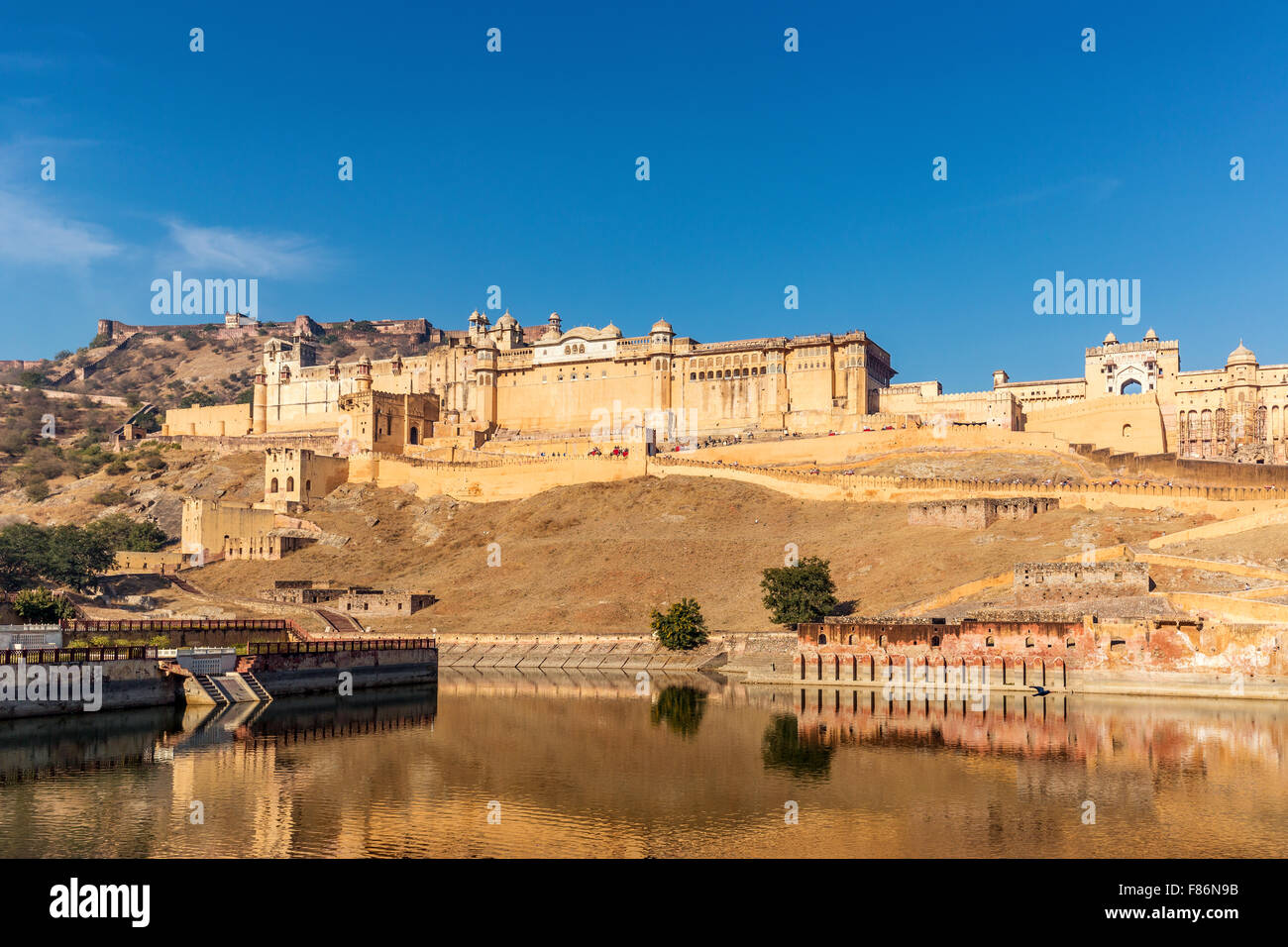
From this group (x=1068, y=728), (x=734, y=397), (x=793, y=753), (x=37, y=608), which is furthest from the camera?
(x=734, y=397)

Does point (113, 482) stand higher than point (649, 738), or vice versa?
point (113, 482)

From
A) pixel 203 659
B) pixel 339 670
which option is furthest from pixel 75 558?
pixel 203 659

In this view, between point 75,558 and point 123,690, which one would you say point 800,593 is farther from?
point 75,558

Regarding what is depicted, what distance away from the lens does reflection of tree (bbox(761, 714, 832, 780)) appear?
963 inches

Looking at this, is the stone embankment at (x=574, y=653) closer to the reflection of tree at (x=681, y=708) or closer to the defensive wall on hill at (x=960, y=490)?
the reflection of tree at (x=681, y=708)

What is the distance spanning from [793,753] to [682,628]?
72.3ft

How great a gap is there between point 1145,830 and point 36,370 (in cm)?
19401

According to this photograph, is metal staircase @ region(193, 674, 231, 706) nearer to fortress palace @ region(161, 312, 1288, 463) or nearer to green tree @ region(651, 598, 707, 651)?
green tree @ region(651, 598, 707, 651)

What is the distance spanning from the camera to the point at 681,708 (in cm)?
3534

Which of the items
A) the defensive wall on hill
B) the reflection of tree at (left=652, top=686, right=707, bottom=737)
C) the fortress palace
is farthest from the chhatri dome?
the reflection of tree at (left=652, top=686, right=707, bottom=737)

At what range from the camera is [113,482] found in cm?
9538

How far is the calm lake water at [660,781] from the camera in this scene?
1816cm
